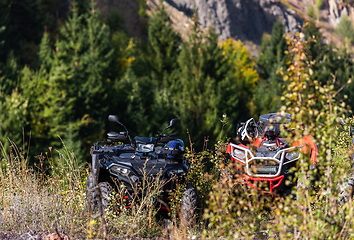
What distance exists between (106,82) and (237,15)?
68025 millimetres

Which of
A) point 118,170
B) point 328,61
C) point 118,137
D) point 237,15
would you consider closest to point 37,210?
point 118,170

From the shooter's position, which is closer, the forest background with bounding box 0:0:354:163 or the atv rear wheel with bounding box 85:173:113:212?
the atv rear wheel with bounding box 85:173:113:212

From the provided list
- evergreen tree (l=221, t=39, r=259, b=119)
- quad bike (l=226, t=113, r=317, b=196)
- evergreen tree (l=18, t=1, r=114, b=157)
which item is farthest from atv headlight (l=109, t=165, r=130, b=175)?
evergreen tree (l=221, t=39, r=259, b=119)

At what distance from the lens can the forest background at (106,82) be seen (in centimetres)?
2234

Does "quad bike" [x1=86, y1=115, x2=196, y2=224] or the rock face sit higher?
the rock face

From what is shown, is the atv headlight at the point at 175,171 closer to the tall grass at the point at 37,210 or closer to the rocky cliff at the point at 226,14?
the tall grass at the point at 37,210

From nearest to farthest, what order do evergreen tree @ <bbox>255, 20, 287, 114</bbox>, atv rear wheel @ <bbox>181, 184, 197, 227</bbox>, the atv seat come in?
1. atv rear wheel @ <bbox>181, 184, 197, 227</bbox>
2. the atv seat
3. evergreen tree @ <bbox>255, 20, 287, 114</bbox>

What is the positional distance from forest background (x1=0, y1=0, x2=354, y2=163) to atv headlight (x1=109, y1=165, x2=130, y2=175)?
16.0 m

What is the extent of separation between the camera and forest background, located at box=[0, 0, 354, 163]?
22.3 metres

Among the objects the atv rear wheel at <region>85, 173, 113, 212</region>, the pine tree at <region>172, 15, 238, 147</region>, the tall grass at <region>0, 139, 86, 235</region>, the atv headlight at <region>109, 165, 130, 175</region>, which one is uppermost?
the atv headlight at <region>109, 165, 130, 175</region>

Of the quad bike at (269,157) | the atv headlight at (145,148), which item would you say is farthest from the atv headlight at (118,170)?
the quad bike at (269,157)

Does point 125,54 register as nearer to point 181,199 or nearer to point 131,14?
point 131,14

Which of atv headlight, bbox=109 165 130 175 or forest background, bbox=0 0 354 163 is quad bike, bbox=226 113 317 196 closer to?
atv headlight, bbox=109 165 130 175

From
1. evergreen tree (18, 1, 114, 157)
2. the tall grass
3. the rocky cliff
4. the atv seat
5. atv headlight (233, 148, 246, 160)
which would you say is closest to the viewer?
the tall grass
